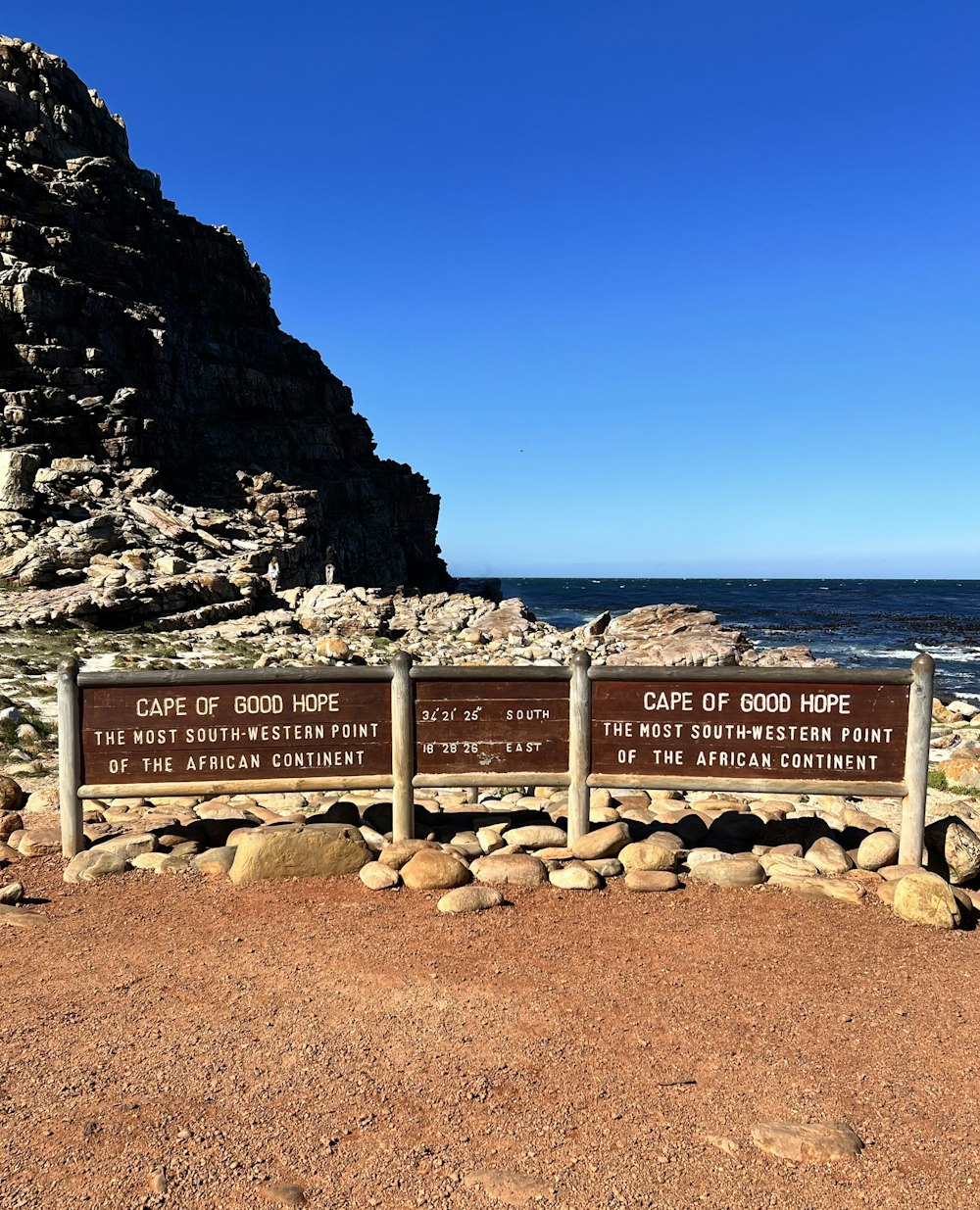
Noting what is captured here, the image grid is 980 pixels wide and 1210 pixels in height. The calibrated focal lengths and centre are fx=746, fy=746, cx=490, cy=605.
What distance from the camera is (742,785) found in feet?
23.7

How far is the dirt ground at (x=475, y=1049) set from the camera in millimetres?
3477

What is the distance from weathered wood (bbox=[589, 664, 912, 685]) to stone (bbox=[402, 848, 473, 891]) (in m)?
2.20

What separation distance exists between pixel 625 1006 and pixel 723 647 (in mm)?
28441

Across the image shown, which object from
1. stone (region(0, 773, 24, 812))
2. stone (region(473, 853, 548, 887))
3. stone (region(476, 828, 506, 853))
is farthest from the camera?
stone (region(0, 773, 24, 812))

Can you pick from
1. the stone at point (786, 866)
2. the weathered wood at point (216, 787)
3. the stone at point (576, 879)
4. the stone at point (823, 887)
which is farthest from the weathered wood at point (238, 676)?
the stone at point (823, 887)

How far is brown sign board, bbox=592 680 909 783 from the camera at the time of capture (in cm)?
712

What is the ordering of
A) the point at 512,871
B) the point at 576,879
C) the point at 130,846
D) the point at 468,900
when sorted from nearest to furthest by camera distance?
1. the point at 468,900
2. the point at 576,879
3. the point at 512,871
4. the point at 130,846

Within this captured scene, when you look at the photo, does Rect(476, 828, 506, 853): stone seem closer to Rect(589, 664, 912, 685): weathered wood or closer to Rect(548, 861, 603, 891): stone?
Rect(548, 861, 603, 891): stone

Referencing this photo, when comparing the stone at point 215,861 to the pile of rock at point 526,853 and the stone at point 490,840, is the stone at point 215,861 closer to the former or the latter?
the pile of rock at point 526,853

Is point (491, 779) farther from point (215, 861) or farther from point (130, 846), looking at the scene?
point (130, 846)

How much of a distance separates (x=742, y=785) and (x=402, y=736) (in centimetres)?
335

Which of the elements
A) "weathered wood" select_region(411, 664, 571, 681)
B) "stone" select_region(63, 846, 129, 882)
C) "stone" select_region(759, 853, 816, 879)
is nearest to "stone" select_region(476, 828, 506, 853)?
"weathered wood" select_region(411, 664, 571, 681)

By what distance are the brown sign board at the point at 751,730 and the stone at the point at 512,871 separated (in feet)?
3.78

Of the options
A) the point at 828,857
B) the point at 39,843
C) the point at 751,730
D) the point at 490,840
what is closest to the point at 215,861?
the point at 39,843
